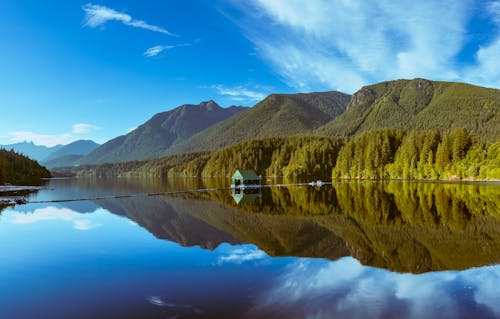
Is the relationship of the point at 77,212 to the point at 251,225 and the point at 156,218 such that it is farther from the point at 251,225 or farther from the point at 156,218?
the point at 251,225

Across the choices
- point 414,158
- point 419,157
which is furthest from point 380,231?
point 419,157

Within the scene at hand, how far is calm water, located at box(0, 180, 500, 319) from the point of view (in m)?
15.4

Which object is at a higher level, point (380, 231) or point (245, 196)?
point (245, 196)

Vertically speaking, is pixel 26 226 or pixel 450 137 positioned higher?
pixel 450 137

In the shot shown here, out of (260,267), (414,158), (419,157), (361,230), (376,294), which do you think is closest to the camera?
(376,294)

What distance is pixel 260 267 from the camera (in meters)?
21.8

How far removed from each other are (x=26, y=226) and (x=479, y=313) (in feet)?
150

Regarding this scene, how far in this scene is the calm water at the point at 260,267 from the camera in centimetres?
1539

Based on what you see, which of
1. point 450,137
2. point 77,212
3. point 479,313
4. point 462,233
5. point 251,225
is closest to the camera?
point 479,313

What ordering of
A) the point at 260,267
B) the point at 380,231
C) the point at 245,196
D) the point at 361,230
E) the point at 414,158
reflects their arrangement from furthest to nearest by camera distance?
the point at 414,158 → the point at 245,196 → the point at 361,230 → the point at 380,231 → the point at 260,267

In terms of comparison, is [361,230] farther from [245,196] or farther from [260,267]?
[245,196]

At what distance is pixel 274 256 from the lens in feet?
80.2

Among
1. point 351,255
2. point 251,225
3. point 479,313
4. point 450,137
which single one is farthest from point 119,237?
point 450,137

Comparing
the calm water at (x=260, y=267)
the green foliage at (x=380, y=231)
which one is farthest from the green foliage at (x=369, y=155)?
the calm water at (x=260, y=267)
